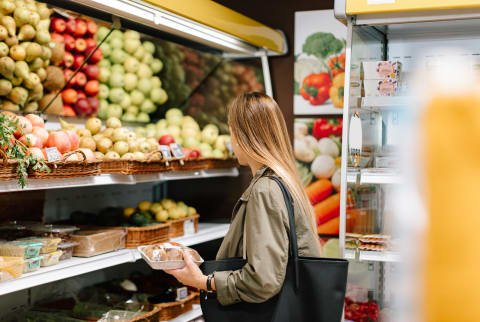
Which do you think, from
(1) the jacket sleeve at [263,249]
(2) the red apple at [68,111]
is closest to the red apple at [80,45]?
(2) the red apple at [68,111]

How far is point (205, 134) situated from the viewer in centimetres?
415

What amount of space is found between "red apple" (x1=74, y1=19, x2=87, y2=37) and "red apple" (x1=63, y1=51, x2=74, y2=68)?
0.13 meters

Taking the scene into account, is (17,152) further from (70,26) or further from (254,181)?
(70,26)

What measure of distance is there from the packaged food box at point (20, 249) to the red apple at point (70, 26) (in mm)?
1410

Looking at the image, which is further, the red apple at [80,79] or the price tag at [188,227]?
the price tag at [188,227]

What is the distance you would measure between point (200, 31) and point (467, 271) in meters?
3.28

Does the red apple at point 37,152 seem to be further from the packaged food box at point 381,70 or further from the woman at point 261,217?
the packaged food box at point 381,70

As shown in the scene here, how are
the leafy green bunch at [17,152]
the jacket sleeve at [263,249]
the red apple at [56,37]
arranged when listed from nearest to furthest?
the jacket sleeve at [263,249], the leafy green bunch at [17,152], the red apple at [56,37]

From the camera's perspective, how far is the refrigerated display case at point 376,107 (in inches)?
107

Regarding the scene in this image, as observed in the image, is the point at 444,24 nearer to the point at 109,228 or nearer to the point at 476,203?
the point at 109,228

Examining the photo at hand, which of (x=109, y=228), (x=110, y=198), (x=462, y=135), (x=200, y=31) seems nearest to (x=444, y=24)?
(x=200, y=31)

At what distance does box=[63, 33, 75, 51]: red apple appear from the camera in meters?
3.21

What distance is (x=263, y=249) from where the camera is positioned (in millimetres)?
1910

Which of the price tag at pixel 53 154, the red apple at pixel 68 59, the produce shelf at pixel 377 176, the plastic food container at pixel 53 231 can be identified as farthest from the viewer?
the red apple at pixel 68 59
